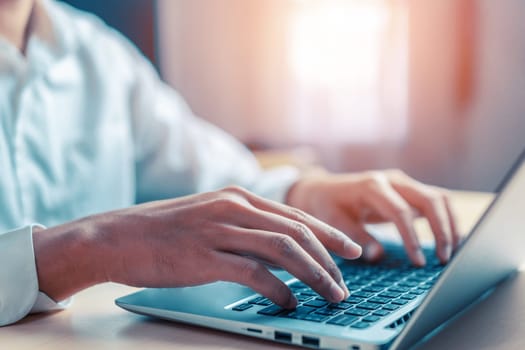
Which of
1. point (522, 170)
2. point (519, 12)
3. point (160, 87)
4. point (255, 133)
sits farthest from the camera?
point (255, 133)

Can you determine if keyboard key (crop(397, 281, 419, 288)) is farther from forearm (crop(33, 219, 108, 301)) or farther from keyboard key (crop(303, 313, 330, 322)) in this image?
forearm (crop(33, 219, 108, 301))

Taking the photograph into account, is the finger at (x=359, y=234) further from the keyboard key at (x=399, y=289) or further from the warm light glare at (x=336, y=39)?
the warm light glare at (x=336, y=39)

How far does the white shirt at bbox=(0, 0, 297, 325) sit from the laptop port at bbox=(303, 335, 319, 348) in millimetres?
615

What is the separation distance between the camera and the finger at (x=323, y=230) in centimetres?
56

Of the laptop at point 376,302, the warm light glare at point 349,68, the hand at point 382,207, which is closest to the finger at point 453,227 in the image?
the hand at point 382,207

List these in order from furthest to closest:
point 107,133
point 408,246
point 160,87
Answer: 1. point 160,87
2. point 107,133
3. point 408,246

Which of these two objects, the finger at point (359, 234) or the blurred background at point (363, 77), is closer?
the finger at point (359, 234)

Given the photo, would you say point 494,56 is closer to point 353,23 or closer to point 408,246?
point 353,23

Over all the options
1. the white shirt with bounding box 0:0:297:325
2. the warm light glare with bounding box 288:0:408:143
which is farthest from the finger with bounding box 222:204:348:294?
the warm light glare with bounding box 288:0:408:143

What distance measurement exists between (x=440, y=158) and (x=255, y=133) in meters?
0.91

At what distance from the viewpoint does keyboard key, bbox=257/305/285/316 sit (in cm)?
51

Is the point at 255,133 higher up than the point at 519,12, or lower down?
lower down

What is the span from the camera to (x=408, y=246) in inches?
29.6

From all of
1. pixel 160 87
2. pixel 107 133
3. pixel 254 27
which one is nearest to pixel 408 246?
pixel 107 133
